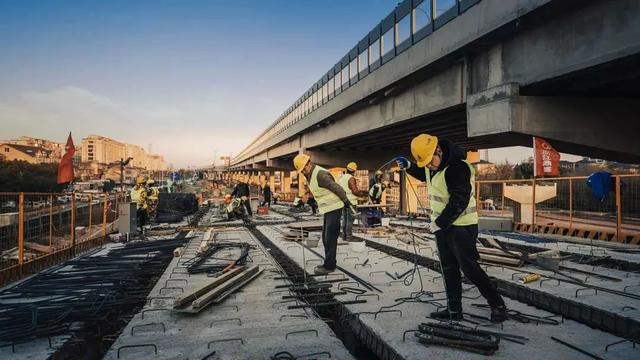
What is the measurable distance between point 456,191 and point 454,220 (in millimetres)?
276

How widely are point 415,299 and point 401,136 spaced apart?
1531cm

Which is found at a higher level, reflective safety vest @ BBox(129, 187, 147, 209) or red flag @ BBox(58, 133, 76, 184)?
red flag @ BBox(58, 133, 76, 184)

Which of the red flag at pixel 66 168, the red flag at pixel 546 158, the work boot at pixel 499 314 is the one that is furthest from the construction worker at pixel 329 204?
the red flag at pixel 66 168

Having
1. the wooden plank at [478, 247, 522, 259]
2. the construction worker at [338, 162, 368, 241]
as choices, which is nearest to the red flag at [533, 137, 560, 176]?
the wooden plank at [478, 247, 522, 259]

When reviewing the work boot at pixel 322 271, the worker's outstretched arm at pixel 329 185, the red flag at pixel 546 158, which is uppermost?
the red flag at pixel 546 158

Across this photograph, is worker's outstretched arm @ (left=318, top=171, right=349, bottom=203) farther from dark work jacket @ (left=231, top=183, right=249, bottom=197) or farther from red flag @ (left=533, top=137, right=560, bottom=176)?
dark work jacket @ (left=231, top=183, right=249, bottom=197)

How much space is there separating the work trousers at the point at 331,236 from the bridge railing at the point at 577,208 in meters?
7.96

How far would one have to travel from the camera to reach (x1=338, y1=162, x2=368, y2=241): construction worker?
891cm

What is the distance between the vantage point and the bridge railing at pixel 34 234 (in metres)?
6.76

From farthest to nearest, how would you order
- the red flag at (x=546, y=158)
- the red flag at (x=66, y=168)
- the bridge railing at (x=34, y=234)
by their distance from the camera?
the red flag at (x=546, y=158) < the red flag at (x=66, y=168) < the bridge railing at (x=34, y=234)

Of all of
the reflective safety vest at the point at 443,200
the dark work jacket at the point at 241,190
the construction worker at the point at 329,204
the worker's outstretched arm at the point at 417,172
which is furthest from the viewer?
the dark work jacket at the point at 241,190

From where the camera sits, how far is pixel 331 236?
6184 mm

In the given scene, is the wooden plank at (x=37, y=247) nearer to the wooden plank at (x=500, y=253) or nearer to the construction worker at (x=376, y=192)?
the construction worker at (x=376, y=192)

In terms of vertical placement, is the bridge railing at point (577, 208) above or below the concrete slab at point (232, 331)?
above
